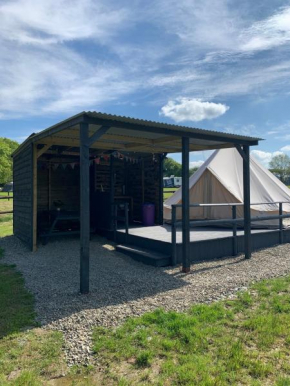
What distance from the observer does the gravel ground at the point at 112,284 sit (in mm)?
3443

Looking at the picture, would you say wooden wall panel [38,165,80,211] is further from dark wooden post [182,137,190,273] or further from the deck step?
dark wooden post [182,137,190,273]

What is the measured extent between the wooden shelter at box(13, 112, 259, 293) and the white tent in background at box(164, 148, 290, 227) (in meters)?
1.39

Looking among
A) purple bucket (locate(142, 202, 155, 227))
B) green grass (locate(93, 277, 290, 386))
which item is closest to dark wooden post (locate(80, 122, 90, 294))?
green grass (locate(93, 277, 290, 386))

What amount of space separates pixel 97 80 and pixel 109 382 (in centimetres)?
913

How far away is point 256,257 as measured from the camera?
6844 mm

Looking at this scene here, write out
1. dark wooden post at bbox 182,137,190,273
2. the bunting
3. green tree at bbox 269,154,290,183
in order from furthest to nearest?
green tree at bbox 269,154,290,183 < the bunting < dark wooden post at bbox 182,137,190,273

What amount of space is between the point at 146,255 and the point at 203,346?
3470 mm

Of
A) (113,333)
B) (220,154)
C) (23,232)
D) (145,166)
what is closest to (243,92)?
(220,154)

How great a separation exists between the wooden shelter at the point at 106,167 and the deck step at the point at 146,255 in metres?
0.54

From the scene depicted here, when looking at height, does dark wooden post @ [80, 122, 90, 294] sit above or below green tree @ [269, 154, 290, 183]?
below

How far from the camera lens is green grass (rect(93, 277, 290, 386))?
2420mm

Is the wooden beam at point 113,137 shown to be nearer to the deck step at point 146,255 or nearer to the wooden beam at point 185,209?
the wooden beam at point 185,209

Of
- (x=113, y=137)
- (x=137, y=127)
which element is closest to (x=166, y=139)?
(x=113, y=137)

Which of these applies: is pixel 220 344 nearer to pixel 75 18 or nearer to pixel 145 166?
pixel 75 18
